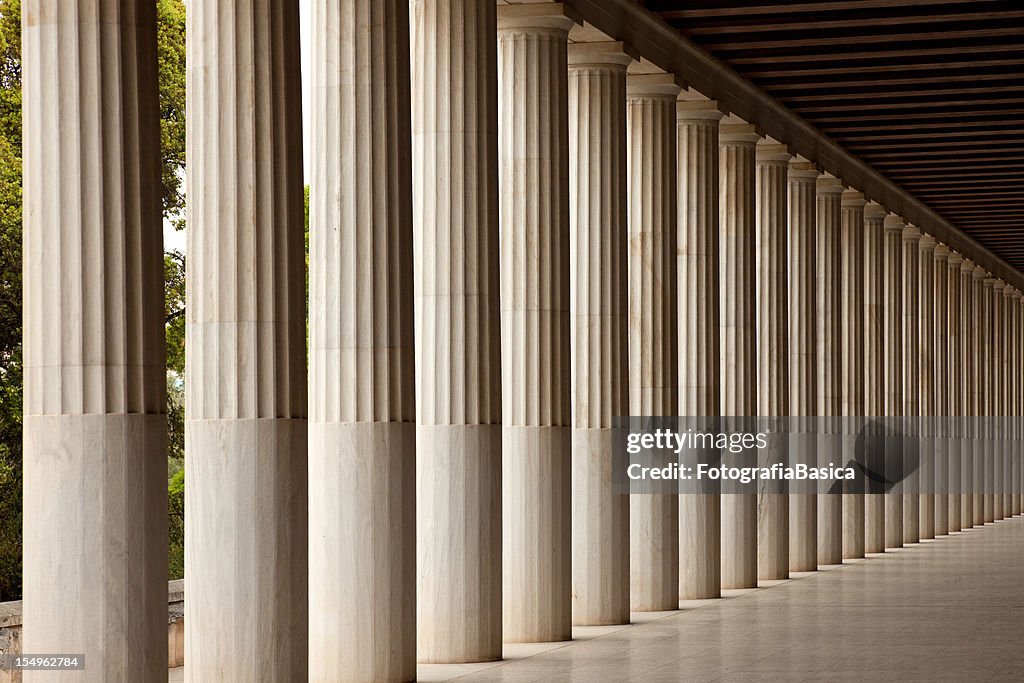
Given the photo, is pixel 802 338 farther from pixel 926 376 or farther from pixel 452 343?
pixel 452 343

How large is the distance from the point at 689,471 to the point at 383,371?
22.7 metres

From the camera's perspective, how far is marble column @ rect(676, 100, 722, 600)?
182 ft

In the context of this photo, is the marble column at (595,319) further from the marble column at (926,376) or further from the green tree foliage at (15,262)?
the marble column at (926,376)

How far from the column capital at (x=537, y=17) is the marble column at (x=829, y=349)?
102ft

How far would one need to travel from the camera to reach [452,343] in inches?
1489

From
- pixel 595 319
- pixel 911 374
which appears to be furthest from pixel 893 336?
pixel 595 319

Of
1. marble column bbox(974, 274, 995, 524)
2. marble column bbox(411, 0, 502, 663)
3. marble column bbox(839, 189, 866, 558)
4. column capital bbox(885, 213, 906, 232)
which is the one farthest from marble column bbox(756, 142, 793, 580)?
marble column bbox(974, 274, 995, 524)

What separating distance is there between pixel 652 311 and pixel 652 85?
655cm

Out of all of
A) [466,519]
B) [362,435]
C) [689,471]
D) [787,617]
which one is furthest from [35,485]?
[689,471]

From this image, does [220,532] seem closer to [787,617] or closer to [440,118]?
[440,118]

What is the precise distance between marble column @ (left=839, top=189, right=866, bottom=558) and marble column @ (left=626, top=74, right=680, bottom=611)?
25887 mm

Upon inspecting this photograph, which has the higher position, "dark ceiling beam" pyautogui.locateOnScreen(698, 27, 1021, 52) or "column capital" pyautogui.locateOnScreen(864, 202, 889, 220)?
"dark ceiling beam" pyautogui.locateOnScreen(698, 27, 1021, 52)

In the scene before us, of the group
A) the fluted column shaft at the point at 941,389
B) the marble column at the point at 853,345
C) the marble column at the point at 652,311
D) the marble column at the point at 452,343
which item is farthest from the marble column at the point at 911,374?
the marble column at the point at 452,343

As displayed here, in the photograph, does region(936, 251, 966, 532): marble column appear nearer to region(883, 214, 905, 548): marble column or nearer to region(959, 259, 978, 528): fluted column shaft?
region(959, 259, 978, 528): fluted column shaft
